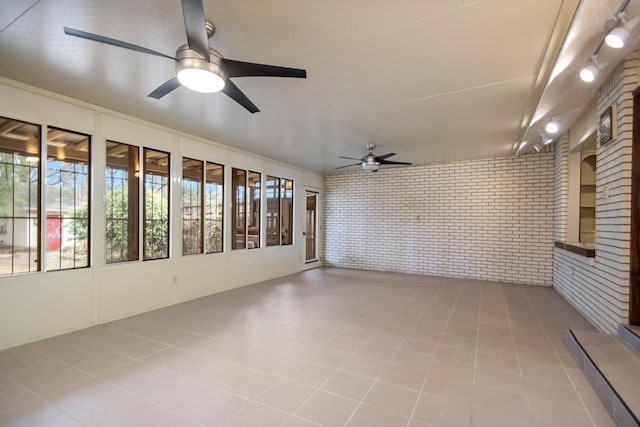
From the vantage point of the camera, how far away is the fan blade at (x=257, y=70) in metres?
2.08

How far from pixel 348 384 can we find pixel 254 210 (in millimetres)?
4553

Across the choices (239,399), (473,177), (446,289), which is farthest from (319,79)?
(473,177)

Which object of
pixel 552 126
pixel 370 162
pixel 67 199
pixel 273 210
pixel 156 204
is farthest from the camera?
pixel 273 210

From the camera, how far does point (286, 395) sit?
2.26m

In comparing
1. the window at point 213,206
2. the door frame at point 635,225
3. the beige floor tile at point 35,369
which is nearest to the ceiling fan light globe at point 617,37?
the door frame at point 635,225

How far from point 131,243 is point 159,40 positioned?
2.89 metres

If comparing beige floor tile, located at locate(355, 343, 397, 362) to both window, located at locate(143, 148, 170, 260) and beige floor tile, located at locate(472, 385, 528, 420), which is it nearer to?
beige floor tile, located at locate(472, 385, 528, 420)

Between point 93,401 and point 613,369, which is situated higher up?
point 613,369

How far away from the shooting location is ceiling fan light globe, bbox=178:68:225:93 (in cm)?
203

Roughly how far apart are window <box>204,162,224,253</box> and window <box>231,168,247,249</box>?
1.01 ft

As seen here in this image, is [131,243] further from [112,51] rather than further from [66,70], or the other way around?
[112,51]

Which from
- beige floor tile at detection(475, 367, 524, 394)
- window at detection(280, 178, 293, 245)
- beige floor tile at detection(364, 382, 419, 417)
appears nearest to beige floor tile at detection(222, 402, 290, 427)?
beige floor tile at detection(364, 382, 419, 417)

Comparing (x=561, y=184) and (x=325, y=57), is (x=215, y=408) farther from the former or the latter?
(x=561, y=184)

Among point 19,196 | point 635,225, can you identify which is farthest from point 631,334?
point 19,196
